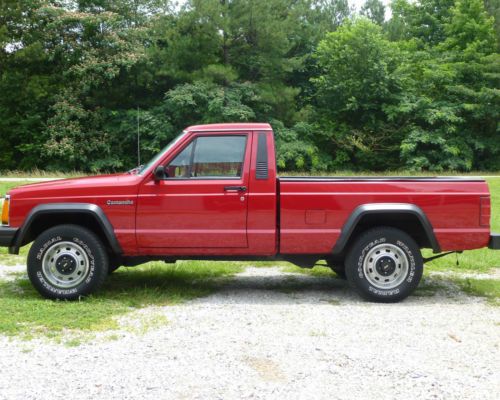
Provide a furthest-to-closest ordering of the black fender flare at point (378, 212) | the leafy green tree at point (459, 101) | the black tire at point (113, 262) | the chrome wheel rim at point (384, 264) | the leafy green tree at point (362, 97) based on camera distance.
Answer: the leafy green tree at point (362, 97) < the leafy green tree at point (459, 101) < the black tire at point (113, 262) < the chrome wheel rim at point (384, 264) < the black fender flare at point (378, 212)

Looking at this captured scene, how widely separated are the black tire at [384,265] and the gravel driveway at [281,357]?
19 cm

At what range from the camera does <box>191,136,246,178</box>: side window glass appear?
648 centimetres

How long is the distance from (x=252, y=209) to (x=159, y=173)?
1.09m

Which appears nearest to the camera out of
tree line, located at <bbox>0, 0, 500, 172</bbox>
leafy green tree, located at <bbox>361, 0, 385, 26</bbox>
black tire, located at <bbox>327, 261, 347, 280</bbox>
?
black tire, located at <bbox>327, 261, 347, 280</bbox>

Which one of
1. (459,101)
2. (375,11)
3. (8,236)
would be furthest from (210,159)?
(375,11)

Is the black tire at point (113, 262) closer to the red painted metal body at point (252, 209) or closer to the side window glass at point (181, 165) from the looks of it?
the red painted metal body at point (252, 209)

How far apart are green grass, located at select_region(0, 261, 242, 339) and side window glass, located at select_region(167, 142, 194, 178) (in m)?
1.38

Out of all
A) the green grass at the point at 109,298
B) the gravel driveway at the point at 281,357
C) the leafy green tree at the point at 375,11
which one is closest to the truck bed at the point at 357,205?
the gravel driveway at the point at 281,357

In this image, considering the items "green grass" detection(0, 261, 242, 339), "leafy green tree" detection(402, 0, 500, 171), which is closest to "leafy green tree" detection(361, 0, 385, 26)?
"leafy green tree" detection(402, 0, 500, 171)

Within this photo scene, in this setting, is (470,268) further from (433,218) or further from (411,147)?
(411,147)

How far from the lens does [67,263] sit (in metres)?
6.38

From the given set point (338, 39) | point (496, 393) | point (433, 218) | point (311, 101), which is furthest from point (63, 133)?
point (496, 393)

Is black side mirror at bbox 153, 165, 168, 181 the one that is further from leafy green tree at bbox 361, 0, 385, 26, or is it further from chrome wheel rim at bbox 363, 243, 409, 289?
leafy green tree at bbox 361, 0, 385, 26

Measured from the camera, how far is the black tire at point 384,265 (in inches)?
253
